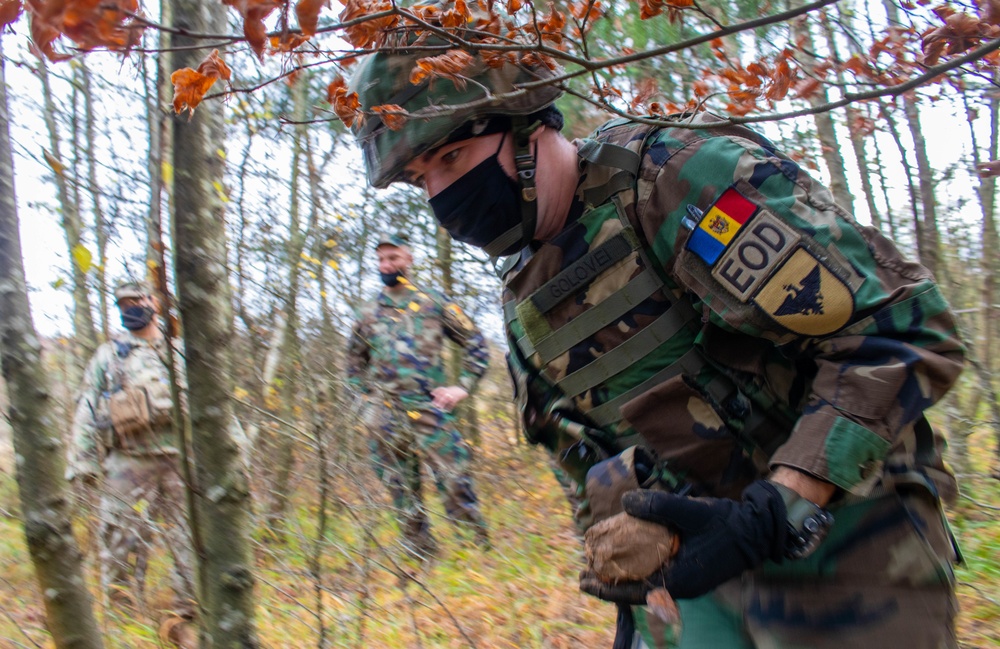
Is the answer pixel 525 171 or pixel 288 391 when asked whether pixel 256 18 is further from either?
pixel 288 391

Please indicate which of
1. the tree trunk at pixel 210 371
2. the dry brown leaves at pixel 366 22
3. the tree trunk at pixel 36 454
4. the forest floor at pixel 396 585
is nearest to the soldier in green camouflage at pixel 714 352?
the dry brown leaves at pixel 366 22

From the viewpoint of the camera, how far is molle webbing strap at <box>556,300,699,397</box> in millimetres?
1832

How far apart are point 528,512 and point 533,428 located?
14.0 feet

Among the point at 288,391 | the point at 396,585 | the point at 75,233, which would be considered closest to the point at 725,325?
the point at 396,585

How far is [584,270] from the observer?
1.90 metres

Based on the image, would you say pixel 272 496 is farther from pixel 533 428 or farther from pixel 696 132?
pixel 696 132

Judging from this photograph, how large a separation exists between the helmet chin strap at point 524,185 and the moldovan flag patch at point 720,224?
0.46m

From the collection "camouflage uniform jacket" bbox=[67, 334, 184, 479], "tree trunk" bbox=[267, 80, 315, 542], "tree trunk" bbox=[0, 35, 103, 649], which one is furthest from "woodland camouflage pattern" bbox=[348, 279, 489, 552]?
"tree trunk" bbox=[0, 35, 103, 649]

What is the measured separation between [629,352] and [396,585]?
255 centimetres

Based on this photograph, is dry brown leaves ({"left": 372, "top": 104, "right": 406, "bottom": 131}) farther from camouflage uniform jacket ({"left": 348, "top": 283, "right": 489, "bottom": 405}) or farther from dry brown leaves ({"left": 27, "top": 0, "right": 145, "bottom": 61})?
camouflage uniform jacket ({"left": 348, "top": 283, "right": 489, "bottom": 405})

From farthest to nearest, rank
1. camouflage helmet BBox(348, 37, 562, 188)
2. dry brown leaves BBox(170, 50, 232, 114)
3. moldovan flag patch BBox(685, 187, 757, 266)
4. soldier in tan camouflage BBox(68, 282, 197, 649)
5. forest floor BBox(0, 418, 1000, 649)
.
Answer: soldier in tan camouflage BBox(68, 282, 197, 649) < forest floor BBox(0, 418, 1000, 649) < camouflage helmet BBox(348, 37, 562, 188) < dry brown leaves BBox(170, 50, 232, 114) < moldovan flag patch BBox(685, 187, 757, 266)

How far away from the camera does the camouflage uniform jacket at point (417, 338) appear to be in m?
5.20

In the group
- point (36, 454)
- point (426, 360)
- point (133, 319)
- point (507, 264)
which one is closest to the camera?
point (507, 264)

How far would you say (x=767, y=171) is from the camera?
66.7 inches
